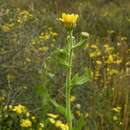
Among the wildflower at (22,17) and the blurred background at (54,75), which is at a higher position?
the wildflower at (22,17)

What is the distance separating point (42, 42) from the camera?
4.22 meters

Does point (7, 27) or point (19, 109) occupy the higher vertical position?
point (7, 27)

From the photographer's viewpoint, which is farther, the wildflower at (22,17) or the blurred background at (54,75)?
the wildflower at (22,17)

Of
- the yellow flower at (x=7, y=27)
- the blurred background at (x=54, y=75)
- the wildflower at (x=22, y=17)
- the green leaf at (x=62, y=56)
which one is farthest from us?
the wildflower at (x=22, y=17)

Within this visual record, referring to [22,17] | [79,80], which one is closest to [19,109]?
[79,80]

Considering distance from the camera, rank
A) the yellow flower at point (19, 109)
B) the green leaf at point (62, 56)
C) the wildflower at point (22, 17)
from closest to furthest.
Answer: the green leaf at point (62, 56)
the yellow flower at point (19, 109)
the wildflower at point (22, 17)

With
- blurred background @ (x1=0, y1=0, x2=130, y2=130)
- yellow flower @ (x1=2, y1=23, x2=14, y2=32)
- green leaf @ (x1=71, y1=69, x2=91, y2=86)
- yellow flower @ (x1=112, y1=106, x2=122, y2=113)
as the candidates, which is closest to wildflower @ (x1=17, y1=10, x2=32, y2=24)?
blurred background @ (x1=0, y1=0, x2=130, y2=130)

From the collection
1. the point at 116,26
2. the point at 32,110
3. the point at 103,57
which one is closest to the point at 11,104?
the point at 32,110

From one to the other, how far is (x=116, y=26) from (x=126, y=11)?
2.01ft

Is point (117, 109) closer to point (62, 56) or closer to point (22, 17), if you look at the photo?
point (62, 56)

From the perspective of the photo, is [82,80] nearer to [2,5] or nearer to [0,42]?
[0,42]

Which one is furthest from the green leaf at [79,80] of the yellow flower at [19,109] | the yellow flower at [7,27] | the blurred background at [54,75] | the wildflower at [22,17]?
the wildflower at [22,17]

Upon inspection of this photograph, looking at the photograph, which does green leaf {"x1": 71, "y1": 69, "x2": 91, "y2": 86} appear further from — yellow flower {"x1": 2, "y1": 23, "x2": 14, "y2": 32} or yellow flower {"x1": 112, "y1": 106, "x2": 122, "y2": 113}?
yellow flower {"x1": 2, "y1": 23, "x2": 14, "y2": 32}

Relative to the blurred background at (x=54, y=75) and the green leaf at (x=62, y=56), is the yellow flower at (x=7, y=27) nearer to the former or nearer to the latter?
the blurred background at (x=54, y=75)
